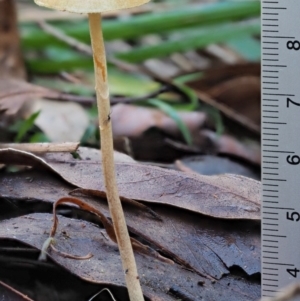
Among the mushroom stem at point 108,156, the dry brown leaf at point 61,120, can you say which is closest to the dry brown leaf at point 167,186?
the mushroom stem at point 108,156

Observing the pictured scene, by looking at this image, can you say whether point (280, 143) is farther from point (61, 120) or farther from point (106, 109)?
point (61, 120)

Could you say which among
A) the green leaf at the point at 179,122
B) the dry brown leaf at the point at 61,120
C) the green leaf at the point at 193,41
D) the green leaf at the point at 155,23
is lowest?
the green leaf at the point at 179,122

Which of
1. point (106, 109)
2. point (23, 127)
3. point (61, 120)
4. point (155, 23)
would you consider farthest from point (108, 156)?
point (155, 23)

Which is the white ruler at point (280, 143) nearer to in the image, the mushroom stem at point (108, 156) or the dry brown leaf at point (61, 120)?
the mushroom stem at point (108, 156)

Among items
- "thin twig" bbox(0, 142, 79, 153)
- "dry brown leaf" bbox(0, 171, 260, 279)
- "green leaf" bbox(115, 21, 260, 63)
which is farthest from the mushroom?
"green leaf" bbox(115, 21, 260, 63)

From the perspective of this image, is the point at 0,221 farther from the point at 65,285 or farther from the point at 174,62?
the point at 174,62

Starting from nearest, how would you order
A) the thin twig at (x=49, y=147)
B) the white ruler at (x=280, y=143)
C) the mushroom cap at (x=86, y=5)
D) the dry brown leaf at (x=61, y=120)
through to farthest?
1. the mushroom cap at (x=86, y=5)
2. the white ruler at (x=280, y=143)
3. the thin twig at (x=49, y=147)
4. the dry brown leaf at (x=61, y=120)
